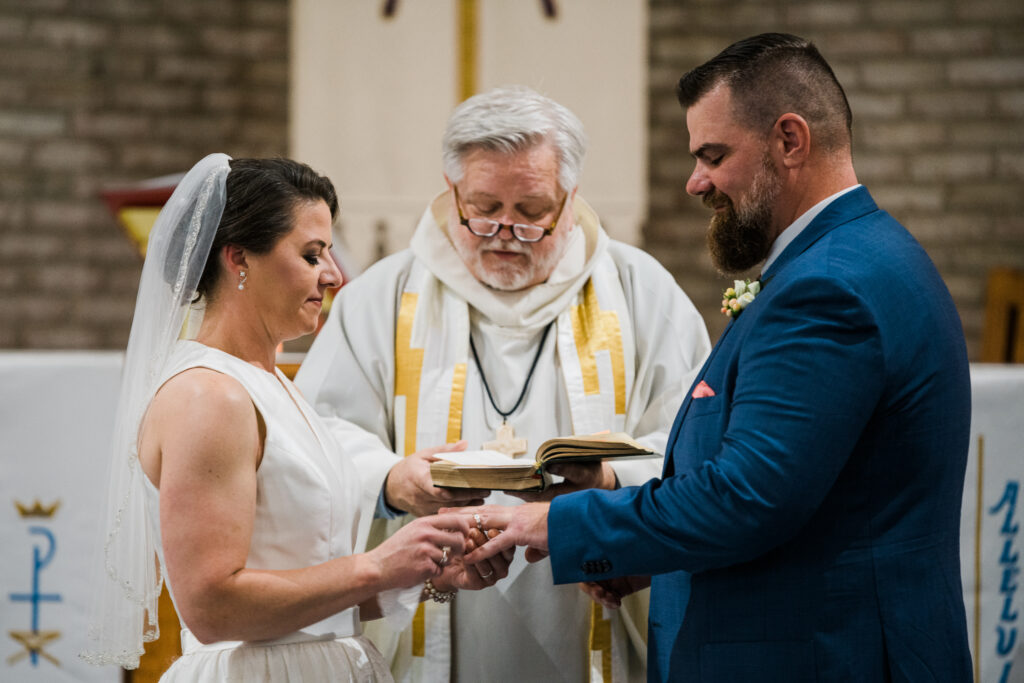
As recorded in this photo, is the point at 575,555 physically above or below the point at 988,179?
below

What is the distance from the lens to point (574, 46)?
235 inches

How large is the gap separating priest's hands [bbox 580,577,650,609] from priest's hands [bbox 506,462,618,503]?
21cm

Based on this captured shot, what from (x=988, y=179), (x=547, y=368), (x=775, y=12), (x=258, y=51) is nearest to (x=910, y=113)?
(x=988, y=179)

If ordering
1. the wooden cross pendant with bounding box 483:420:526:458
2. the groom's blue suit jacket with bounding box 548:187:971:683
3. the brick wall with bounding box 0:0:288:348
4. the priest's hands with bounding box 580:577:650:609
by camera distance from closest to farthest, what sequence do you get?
the groom's blue suit jacket with bounding box 548:187:971:683
the priest's hands with bounding box 580:577:650:609
the wooden cross pendant with bounding box 483:420:526:458
the brick wall with bounding box 0:0:288:348

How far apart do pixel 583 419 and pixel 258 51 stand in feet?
16.2

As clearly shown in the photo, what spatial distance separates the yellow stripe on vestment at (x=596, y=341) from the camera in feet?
8.77

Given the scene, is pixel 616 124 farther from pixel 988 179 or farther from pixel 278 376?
pixel 278 376

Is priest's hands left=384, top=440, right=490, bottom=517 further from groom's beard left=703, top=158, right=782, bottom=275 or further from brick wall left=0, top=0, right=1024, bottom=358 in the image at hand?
brick wall left=0, top=0, right=1024, bottom=358

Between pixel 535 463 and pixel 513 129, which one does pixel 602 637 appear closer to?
pixel 535 463

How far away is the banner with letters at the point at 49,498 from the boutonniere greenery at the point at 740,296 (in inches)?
78.4

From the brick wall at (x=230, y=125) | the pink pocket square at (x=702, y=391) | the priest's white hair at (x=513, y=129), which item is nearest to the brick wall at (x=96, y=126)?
the brick wall at (x=230, y=125)

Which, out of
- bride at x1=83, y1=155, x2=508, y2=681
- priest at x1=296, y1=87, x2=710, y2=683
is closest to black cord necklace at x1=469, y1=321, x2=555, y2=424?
priest at x1=296, y1=87, x2=710, y2=683

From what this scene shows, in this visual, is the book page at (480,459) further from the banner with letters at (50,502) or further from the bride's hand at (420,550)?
the banner with letters at (50,502)

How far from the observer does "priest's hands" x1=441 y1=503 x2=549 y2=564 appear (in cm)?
197
